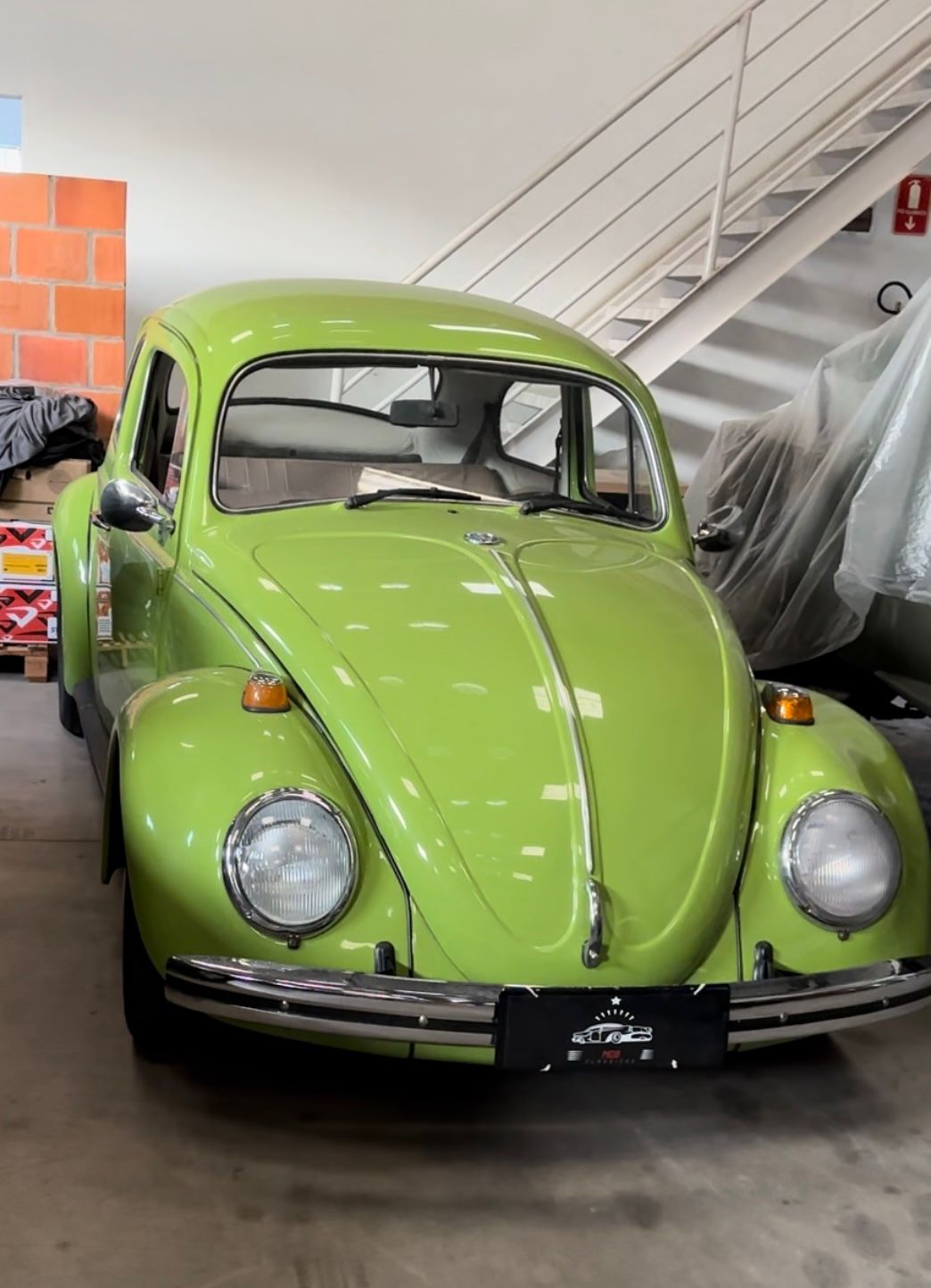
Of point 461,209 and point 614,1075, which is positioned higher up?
point 461,209

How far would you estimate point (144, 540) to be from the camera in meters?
3.32

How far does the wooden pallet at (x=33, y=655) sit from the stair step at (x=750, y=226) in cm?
376

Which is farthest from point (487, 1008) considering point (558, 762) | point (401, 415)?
point (401, 415)

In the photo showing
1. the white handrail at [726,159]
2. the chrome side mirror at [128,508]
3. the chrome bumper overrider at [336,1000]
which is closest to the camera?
the chrome bumper overrider at [336,1000]

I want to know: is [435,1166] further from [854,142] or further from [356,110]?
[356,110]

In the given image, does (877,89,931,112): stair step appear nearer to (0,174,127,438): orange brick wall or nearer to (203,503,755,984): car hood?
(0,174,127,438): orange brick wall

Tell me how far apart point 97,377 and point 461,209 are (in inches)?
106

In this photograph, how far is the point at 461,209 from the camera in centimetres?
750

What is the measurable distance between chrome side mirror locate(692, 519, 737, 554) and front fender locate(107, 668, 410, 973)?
1.35 m

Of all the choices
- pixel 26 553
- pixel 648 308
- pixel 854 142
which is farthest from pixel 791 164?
pixel 26 553

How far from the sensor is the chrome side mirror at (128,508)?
9.58 ft

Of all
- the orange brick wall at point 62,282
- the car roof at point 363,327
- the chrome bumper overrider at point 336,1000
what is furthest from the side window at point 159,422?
the orange brick wall at point 62,282

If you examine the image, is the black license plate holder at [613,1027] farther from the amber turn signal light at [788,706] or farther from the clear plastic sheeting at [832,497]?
the clear plastic sheeting at [832,497]

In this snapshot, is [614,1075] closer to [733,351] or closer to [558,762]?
[558,762]
